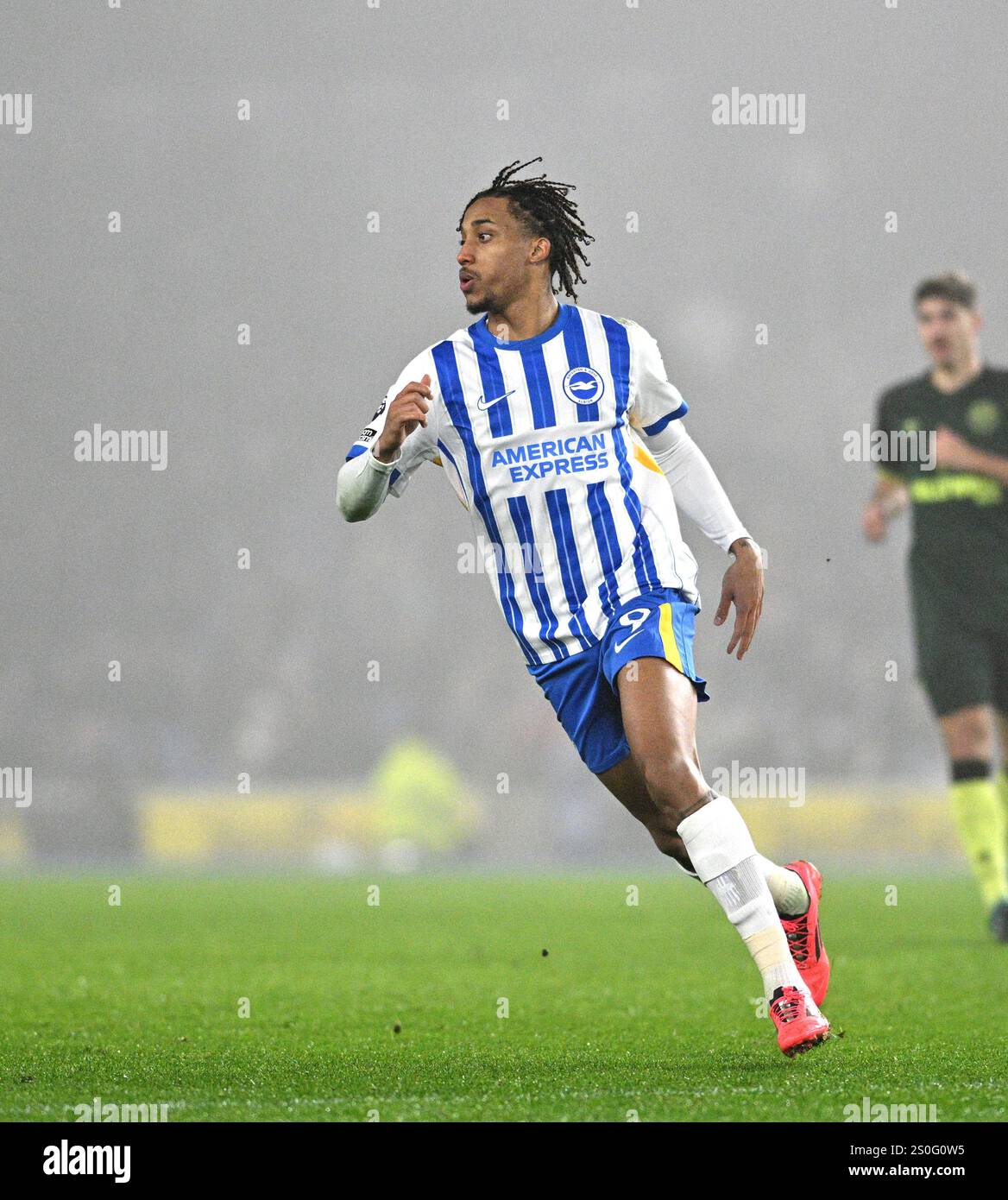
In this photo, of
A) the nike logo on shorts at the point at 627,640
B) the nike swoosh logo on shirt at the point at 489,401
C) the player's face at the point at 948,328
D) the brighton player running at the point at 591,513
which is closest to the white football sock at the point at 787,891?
the brighton player running at the point at 591,513

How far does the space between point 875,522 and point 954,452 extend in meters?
1.01

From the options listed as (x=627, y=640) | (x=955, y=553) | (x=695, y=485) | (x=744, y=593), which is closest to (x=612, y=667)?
(x=627, y=640)

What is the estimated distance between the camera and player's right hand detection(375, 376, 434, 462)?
436 cm

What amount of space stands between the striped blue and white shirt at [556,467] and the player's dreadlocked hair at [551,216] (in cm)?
28

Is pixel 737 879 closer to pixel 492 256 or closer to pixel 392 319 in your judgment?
pixel 492 256

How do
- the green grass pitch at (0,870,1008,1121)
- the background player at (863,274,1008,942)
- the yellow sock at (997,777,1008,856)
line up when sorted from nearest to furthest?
1. the green grass pitch at (0,870,1008,1121)
2. the background player at (863,274,1008,942)
3. the yellow sock at (997,777,1008,856)

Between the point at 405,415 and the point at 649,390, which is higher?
the point at 649,390

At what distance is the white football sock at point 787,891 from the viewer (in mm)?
4820

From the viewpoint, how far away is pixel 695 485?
16.4ft

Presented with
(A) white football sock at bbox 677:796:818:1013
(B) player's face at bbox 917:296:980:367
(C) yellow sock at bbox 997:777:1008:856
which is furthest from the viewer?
(B) player's face at bbox 917:296:980:367

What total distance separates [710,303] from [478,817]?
20.0m

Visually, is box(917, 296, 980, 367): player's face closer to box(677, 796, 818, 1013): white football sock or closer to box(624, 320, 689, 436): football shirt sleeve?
box(624, 320, 689, 436): football shirt sleeve

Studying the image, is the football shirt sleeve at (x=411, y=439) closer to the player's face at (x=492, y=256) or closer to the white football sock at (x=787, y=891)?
the player's face at (x=492, y=256)

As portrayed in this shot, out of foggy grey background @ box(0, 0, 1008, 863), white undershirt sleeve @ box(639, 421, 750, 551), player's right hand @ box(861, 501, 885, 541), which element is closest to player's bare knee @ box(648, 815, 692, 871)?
white undershirt sleeve @ box(639, 421, 750, 551)
